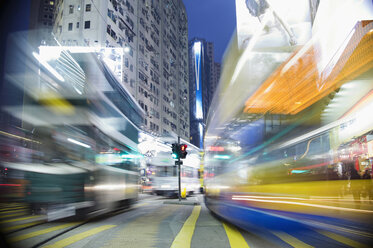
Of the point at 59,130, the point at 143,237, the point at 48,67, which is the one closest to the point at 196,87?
the point at 59,130

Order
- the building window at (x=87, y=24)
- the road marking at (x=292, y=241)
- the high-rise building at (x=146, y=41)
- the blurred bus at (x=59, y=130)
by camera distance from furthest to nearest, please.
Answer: the high-rise building at (x=146, y=41)
the building window at (x=87, y=24)
the blurred bus at (x=59, y=130)
the road marking at (x=292, y=241)

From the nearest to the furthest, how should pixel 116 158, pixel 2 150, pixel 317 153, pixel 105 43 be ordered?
pixel 317 153, pixel 2 150, pixel 116 158, pixel 105 43

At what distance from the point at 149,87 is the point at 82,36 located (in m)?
15.0

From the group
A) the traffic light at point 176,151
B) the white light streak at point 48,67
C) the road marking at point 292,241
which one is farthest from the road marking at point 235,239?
the traffic light at point 176,151

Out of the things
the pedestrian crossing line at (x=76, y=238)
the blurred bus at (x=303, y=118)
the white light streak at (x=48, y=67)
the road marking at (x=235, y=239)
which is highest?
the white light streak at (x=48, y=67)

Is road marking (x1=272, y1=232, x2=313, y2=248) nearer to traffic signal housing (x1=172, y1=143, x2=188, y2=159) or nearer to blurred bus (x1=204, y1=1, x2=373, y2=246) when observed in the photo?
blurred bus (x1=204, y1=1, x2=373, y2=246)

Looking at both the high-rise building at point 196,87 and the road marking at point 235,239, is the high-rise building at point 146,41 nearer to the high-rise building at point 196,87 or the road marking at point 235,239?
the high-rise building at point 196,87

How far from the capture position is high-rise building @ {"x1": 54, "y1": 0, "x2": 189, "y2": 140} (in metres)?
36.7

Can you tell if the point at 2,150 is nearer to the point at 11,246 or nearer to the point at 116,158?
the point at 11,246

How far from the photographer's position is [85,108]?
7.31 meters

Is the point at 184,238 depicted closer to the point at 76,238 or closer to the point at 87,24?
the point at 76,238

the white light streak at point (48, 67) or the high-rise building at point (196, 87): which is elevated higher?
the high-rise building at point (196, 87)

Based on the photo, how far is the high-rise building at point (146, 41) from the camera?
120 ft

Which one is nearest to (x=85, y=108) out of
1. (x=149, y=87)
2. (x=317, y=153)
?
(x=317, y=153)
